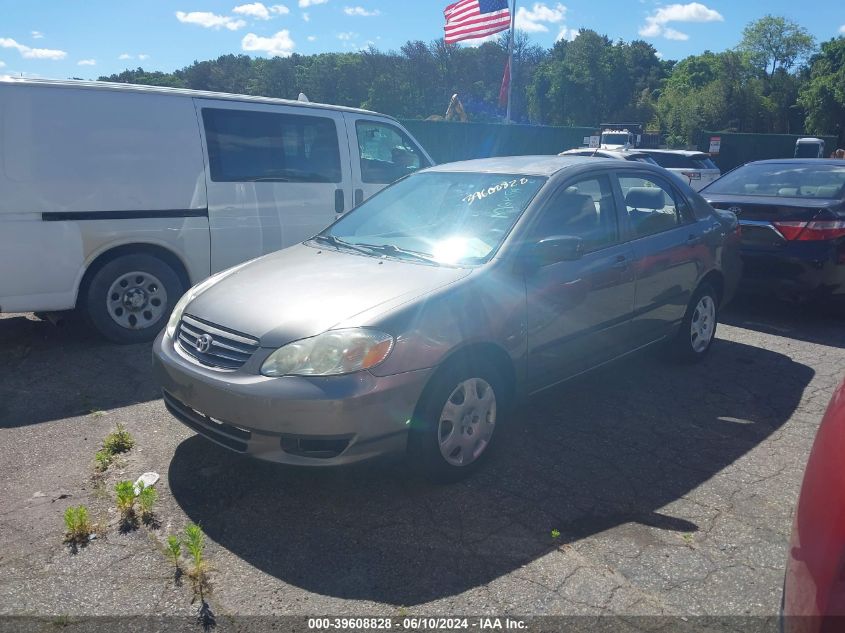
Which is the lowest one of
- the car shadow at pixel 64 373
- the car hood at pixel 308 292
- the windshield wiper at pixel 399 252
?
the car shadow at pixel 64 373

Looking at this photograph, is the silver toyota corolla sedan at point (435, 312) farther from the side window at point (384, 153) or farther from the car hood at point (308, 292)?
the side window at point (384, 153)

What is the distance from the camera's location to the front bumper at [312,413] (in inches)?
125

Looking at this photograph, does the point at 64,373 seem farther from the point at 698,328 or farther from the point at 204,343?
the point at 698,328

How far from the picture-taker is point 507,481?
3.74 m

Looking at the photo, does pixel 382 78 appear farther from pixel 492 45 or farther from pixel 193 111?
pixel 193 111

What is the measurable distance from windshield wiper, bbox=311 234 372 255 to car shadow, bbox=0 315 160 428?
154cm

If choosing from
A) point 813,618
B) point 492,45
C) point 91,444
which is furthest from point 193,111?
point 492,45

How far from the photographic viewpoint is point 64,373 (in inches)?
208

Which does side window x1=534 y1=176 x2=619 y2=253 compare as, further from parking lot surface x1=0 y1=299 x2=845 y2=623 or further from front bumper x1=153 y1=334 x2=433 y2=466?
front bumper x1=153 y1=334 x2=433 y2=466

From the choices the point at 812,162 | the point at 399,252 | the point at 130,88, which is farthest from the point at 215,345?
the point at 812,162

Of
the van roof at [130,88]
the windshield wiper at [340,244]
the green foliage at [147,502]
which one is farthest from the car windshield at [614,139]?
the green foliage at [147,502]

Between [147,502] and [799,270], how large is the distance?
5937mm

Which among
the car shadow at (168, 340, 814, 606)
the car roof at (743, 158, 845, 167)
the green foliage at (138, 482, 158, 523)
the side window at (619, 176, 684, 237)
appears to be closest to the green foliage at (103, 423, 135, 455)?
the car shadow at (168, 340, 814, 606)

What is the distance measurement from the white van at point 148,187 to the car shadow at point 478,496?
2.24m
